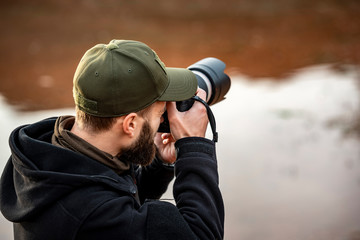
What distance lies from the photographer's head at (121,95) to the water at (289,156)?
5.76 ft

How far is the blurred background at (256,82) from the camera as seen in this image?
10.5ft

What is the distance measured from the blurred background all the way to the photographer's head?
176 centimetres

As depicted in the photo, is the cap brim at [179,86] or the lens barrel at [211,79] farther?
the lens barrel at [211,79]

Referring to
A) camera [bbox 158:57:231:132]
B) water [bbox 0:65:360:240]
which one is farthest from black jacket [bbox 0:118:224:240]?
water [bbox 0:65:360:240]

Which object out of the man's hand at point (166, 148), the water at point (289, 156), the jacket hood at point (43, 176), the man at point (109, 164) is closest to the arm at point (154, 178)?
the man's hand at point (166, 148)

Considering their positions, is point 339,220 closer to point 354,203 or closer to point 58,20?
point 354,203

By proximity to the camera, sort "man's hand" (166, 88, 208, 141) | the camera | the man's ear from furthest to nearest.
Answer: the camera
"man's hand" (166, 88, 208, 141)
the man's ear

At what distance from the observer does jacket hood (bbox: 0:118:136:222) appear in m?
1.20

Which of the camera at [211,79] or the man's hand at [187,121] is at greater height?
the camera at [211,79]

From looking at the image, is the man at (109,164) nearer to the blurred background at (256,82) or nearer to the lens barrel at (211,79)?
the lens barrel at (211,79)

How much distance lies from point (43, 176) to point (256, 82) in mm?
4749

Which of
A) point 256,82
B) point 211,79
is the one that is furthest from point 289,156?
point 211,79

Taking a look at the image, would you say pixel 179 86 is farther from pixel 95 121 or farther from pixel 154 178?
pixel 154 178

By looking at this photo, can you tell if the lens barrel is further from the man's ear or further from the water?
the water
